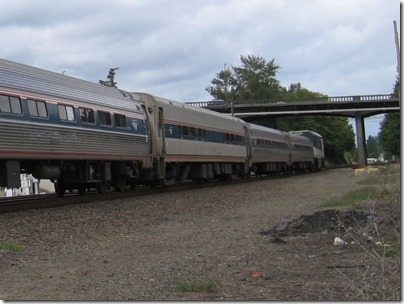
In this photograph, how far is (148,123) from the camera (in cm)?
1991

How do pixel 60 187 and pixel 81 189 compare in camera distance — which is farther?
pixel 81 189

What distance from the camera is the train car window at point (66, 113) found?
47.2ft

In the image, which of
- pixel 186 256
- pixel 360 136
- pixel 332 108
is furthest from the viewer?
pixel 360 136

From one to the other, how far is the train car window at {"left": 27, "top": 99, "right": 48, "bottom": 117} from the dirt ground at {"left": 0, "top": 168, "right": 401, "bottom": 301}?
2.39 metres

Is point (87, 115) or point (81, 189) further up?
point (87, 115)

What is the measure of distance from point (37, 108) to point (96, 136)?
9.10 feet

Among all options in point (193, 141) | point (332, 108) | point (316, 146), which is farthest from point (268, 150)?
point (332, 108)

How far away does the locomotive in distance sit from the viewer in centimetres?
1277

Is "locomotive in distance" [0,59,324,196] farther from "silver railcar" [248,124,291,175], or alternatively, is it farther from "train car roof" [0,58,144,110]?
"silver railcar" [248,124,291,175]

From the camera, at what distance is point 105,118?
16688 millimetres

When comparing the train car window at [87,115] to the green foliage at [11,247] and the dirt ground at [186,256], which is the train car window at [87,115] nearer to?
the dirt ground at [186,256]

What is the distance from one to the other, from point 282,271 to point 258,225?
4.44 metres

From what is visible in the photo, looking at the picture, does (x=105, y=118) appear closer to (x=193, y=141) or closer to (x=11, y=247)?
(x=193, y=141)

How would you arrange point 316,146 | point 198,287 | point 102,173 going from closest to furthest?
point 198,287 → point 102,173 → point 316,146
